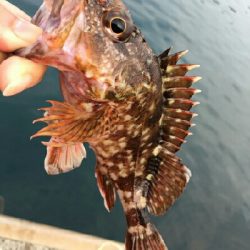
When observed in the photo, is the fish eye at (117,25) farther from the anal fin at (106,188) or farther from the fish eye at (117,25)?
the anal fin at (106,188)

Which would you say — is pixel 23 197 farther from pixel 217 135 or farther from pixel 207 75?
pixel 207 75

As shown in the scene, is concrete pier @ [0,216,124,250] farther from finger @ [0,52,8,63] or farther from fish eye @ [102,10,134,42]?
finger @ [0,52,8,63]

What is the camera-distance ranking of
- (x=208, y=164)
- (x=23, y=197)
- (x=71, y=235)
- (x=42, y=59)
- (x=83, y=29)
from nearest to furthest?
1. (x=42, y=59)
2. (x=83, y=29)
3. (x=71, y=235)
4. (x=23, y=197)
5. (x=208, y=164)

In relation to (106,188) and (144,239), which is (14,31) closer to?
(106,188)

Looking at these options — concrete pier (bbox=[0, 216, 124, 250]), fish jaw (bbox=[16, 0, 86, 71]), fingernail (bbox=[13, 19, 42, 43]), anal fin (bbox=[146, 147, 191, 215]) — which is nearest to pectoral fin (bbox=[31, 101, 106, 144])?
fish jaw (bbox=[16, 0, 86, 71])

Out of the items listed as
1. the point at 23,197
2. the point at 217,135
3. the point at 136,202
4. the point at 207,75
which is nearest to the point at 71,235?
the point at 136,202

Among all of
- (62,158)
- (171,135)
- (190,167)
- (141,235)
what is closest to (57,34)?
(62,158)
